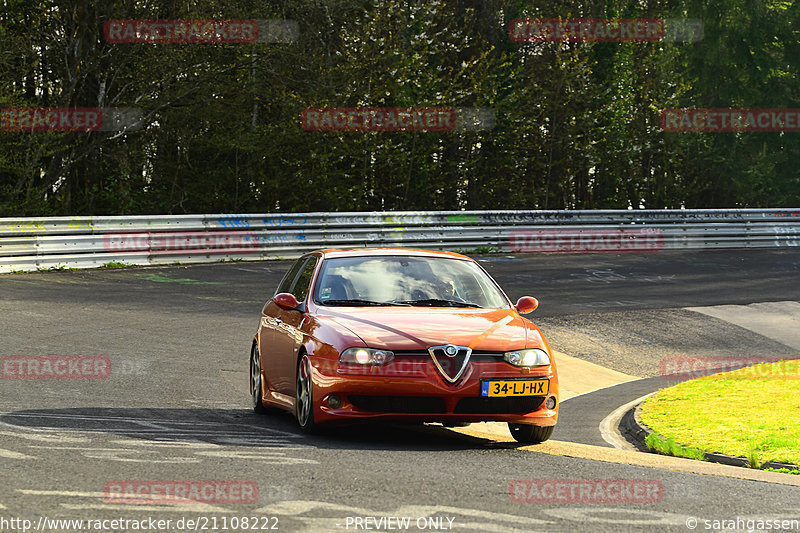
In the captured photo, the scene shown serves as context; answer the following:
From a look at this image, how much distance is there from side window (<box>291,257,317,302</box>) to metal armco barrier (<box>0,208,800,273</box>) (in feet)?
45.0

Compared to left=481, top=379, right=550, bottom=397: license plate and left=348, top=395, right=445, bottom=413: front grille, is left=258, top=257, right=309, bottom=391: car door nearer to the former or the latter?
left=348, top=395, right=445, bottom=413: front grille

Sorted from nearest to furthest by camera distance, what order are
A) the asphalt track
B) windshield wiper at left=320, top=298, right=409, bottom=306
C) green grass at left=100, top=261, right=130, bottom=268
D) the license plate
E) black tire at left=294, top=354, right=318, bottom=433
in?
the asphalt track, the license plate, black tire at left=294, top=354, right=318, bottom=433, windshield wiper at left=320, top=298, right=409, bottom=306, green grass at left=100, top=261, right=130, bottom=268

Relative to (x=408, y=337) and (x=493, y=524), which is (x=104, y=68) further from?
(x=493, y=524)

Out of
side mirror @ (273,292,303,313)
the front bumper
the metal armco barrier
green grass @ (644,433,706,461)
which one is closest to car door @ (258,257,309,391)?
side mirror @ (273,292,303,313)

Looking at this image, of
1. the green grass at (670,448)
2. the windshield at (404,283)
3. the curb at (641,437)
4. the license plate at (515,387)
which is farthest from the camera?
the green grass at (670,448)

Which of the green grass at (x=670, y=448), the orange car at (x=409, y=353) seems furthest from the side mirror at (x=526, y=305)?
the green grass at (x=670, y=448)

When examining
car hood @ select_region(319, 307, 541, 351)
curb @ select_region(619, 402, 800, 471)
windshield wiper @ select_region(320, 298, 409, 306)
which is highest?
windshield wiper @ select_region(320, 298, 409, 306)

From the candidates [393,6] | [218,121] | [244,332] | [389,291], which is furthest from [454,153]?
[389,291]

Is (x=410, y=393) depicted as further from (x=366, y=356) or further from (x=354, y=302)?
(x=354, y=302)

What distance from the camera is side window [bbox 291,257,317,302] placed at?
1034 centimetres

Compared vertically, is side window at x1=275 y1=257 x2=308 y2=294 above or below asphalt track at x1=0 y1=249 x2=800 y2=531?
above

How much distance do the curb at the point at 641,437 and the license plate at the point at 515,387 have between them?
7.27 feet

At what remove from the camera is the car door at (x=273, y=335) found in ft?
34.3

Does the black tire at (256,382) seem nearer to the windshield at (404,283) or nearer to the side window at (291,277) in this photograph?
the side window at (291,277)
